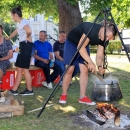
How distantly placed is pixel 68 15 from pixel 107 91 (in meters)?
4.39

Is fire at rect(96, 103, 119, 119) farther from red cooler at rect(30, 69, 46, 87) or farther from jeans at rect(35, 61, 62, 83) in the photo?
red cooler at rect(30, 69, 46, 87)

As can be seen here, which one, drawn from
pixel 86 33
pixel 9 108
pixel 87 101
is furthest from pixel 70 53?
pixel 9 108

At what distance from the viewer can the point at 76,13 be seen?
8359 mm

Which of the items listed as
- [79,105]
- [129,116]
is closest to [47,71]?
[79,105]

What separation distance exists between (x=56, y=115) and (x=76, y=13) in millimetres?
5126

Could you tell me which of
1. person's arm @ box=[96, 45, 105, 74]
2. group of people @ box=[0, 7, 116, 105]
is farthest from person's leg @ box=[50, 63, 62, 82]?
person's arm @ box=[96, 45, 105, 74]

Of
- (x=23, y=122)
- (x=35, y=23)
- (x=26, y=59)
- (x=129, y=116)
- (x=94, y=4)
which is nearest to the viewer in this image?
(x=23, y=122)

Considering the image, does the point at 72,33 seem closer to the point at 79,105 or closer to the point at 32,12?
the point at 79,105

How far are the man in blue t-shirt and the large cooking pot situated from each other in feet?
5.56

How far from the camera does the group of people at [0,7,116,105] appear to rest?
12.6 ft

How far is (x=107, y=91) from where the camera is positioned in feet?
15.1

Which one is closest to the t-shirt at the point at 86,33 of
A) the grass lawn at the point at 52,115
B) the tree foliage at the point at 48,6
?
the grass lawn at the point at 52,115

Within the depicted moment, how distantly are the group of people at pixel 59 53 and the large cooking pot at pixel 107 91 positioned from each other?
0.90 ft

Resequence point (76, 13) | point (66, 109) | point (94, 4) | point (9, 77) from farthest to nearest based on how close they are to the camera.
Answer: point (94, 4) → point (76, 13) → point (9, 77) → point (66, 109)
